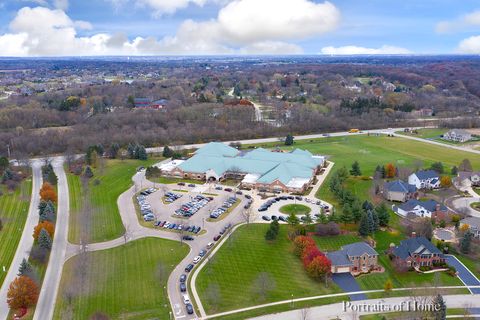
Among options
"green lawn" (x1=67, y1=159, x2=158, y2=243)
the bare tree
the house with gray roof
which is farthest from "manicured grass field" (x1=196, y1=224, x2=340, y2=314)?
"green lawn" (x1=67, y1=159, x2=158, y2=243)

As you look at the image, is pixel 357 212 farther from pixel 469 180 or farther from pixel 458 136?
pixel 458 136

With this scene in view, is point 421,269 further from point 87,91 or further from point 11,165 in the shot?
point 87,91

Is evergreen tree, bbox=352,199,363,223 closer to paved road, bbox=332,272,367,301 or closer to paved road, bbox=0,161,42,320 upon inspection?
paved road, bbox=332,272,367,301

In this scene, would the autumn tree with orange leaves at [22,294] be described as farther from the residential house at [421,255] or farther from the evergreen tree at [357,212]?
the evergreen tree at [357,212]

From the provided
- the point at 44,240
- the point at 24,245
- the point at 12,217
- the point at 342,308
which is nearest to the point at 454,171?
the point at 342,308

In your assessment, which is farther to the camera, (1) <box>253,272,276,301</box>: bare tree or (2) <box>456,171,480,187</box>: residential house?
(2) <box>456,171,480,187</box>: residential house

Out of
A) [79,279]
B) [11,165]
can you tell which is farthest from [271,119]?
[79,279]

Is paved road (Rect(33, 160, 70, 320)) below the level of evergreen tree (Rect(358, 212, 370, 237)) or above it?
below

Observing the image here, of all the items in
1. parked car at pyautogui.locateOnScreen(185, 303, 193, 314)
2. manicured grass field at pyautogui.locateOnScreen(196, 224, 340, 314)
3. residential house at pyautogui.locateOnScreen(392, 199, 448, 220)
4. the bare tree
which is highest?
residential house at pyautogui.locateOnScreen(392, 199, 448, 220)
